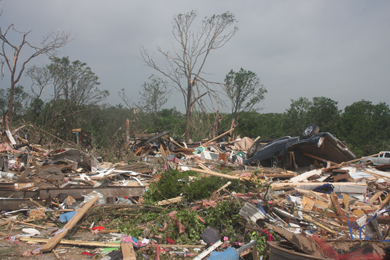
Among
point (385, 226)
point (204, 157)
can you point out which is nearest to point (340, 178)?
point (385, 226)

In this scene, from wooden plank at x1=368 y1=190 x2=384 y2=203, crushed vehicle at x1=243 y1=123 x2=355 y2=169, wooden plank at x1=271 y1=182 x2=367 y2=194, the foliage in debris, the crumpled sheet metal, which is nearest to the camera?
the foliage in debris

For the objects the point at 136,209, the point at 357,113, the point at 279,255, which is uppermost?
the point at 357,113

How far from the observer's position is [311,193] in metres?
5.93

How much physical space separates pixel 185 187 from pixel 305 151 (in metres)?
5.69

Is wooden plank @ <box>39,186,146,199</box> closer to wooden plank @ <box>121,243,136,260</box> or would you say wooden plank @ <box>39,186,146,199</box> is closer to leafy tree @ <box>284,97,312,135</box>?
wooden plank @ <box>121,243,136,260</box>

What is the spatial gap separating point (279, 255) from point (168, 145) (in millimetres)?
11740

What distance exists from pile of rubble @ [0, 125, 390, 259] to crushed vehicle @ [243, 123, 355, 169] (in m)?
1.08

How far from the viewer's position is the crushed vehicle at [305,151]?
28.5ft

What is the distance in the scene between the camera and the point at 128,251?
3.56 meters

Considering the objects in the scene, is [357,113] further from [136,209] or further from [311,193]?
[136,209]

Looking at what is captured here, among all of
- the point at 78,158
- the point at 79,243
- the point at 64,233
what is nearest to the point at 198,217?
the point at 79,243

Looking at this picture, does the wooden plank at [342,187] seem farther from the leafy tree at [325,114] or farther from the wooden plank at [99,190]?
the leafy tree at [325,114]

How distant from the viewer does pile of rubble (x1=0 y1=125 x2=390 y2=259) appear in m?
3.59

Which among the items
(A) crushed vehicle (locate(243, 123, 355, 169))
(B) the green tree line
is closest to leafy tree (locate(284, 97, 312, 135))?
(B) the green tree line
